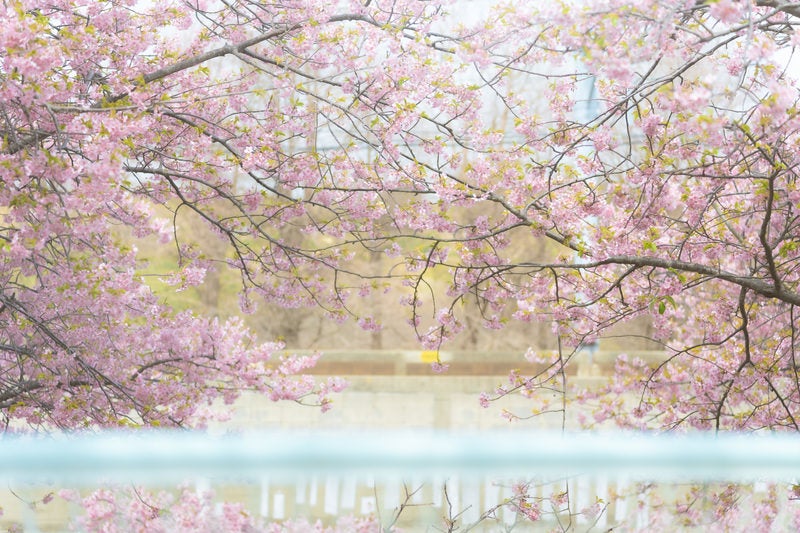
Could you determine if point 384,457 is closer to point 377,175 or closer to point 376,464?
point 376,464

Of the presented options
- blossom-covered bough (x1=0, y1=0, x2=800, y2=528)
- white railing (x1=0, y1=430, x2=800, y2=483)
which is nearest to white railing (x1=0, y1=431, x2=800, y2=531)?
white railing (x1=0, y1=430, x2=800, y2=483)

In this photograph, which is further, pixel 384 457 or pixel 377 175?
pixel 377 175

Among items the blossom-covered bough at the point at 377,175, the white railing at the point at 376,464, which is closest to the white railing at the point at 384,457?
the white railing at the point at 376,464

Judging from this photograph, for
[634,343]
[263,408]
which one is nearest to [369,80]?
[263,408]

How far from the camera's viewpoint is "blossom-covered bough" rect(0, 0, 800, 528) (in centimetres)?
251

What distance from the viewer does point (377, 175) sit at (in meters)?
3.59

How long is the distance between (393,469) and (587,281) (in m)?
2.91

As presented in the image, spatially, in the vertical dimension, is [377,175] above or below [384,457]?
above

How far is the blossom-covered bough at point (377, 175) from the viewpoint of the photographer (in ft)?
8.24

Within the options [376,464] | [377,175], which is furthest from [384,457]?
[377,175]

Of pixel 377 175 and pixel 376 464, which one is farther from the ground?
pixel 377 175

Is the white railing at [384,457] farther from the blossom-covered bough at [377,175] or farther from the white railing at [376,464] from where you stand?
the blossom-covered bough at [377,175]

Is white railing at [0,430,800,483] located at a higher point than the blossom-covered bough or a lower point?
lower

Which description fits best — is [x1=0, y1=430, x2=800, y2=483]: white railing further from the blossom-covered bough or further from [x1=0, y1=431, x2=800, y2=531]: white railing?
the blossom-covered bough
